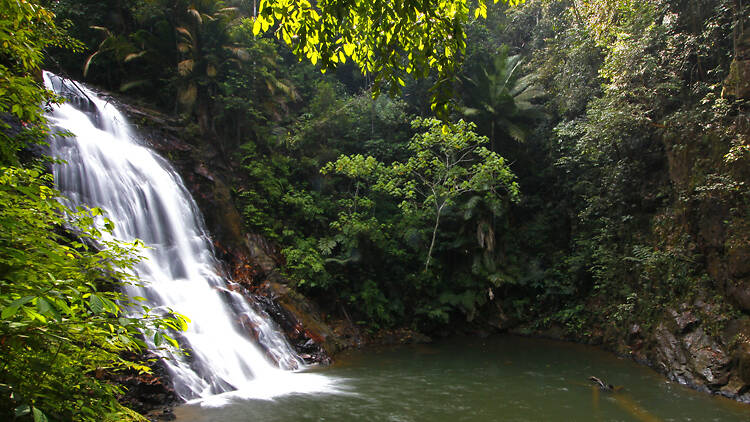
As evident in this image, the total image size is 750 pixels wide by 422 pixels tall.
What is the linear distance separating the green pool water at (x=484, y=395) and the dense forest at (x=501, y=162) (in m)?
0.90

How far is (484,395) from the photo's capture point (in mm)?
7297

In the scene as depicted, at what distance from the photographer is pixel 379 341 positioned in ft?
37.4

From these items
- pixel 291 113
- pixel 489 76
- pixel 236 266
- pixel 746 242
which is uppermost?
pixel 489 76

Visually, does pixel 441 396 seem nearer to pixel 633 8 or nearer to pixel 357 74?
pixel 633 8

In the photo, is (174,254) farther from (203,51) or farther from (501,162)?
(501,162)

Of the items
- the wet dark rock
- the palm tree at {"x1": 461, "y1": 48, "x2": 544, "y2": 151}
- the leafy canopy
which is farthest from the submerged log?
the palm tree at {"x1": 461, "y1": 48, "x2": 544, "y2": 151}

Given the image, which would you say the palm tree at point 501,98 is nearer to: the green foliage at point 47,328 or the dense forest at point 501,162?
the dense forest at point 501,162

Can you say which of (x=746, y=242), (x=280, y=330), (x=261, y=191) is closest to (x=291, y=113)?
(x=261, y=191)

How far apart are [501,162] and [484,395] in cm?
619

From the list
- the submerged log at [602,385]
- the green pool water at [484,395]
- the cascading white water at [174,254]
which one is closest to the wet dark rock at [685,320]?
the green pool water at [484,395]

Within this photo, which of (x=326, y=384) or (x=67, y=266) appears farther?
(x=326, y=384)

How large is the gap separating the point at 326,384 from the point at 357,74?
544 inches

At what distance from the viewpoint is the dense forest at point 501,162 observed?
331 inches

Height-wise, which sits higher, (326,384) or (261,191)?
(261,191)
